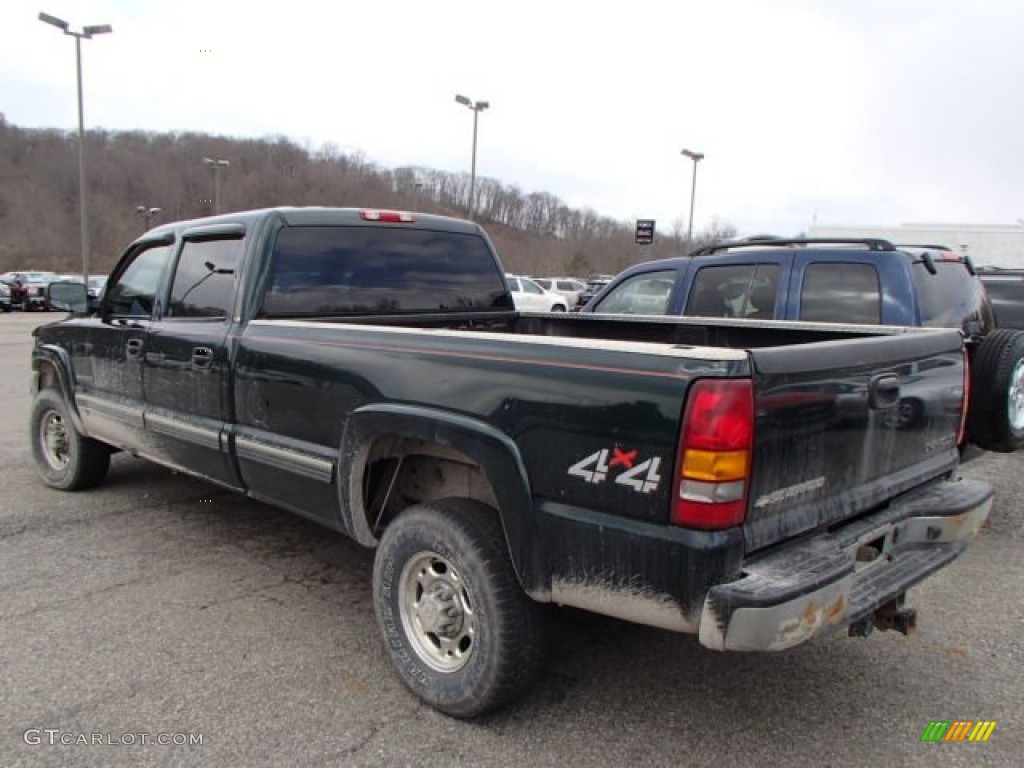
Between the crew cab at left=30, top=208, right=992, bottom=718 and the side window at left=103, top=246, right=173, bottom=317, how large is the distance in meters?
0.11

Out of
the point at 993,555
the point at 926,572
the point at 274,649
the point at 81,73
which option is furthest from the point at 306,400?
the point at 81,73

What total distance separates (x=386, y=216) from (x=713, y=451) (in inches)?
108

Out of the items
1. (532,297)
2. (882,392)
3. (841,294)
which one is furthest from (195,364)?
(532,297)

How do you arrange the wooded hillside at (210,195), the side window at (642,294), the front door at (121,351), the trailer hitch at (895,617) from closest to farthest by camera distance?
the trailer hitch at (895,617), the front door at (121,351), the side window at (642,294), the wooded hillside at (210,195)

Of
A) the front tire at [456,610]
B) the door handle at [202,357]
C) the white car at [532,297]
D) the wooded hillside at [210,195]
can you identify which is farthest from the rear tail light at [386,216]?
the wooded hillside at [210,195]

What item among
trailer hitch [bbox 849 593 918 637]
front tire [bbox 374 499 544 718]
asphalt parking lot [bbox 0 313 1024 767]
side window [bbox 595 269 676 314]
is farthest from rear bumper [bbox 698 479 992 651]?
side window [bbox 595 269 676 314]

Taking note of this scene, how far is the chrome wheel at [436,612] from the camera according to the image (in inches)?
111

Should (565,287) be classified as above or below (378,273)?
below

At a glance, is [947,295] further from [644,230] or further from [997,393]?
[644,230]

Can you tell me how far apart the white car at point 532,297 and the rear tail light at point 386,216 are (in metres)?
20.2

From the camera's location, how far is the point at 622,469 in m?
2.24

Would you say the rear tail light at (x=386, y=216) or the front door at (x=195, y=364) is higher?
the rear tail light at (x=386, y=216)

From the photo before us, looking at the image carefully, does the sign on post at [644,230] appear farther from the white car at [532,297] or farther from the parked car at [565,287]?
the parked car at [565,287]

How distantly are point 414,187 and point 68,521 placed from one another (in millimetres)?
85849
